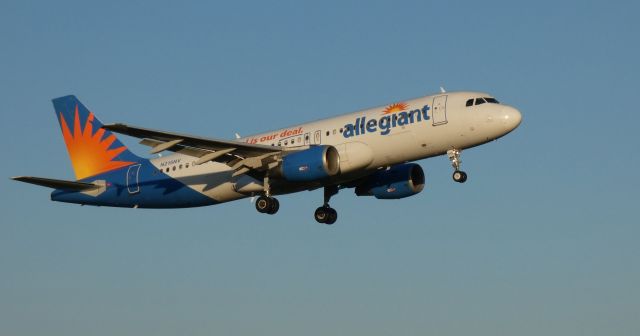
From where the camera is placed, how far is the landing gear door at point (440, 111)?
171ft

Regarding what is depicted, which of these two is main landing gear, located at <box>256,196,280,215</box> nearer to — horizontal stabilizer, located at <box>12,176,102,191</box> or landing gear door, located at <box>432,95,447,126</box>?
landing gear door, located at <box>432,95,447,126</box>

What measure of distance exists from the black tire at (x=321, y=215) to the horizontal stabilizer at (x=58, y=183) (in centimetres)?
1127

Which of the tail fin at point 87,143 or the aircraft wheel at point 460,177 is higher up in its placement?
the tail fin at point 87,143

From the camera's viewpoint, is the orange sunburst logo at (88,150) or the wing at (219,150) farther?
the orange sunburst logo at (88,150)

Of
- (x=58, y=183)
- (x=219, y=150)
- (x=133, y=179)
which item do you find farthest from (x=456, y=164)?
(x=58, y=183)

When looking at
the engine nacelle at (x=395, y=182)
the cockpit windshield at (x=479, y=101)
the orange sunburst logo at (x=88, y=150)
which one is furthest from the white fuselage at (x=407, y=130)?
the orange sunburst logo at (x=88, y=150)

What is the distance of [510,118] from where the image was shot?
170ft

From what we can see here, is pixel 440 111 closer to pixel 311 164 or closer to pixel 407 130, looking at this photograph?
pixel 407 130

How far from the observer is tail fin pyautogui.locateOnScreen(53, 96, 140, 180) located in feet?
204

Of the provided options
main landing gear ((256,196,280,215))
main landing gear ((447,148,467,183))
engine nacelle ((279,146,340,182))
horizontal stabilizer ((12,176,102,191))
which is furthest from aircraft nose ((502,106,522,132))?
horizontal stabilizer ((12,176,102,191))

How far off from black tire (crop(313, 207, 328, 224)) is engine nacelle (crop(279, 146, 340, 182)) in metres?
6.98

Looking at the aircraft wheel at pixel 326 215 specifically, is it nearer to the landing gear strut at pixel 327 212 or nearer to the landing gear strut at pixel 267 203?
the landing gear strut at pixel 327 212

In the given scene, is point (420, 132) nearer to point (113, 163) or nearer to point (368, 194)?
point (368, 194)

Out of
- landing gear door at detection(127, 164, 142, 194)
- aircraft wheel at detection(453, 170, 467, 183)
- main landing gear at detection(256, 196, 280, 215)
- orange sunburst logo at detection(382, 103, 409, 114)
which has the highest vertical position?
orange sunburst logo at detection(382, 103, 409, 114)
